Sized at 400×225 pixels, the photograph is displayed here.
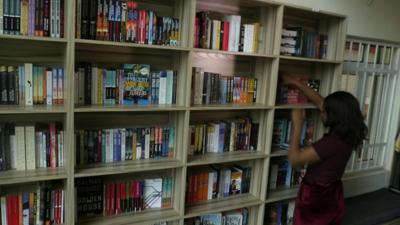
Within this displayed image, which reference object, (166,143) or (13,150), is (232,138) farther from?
(13,150)

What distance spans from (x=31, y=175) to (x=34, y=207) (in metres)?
0.24

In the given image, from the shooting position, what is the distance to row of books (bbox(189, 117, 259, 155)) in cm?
239

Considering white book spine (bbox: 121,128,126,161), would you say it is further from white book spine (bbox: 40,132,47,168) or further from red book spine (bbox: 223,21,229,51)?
red book spine (bbox: 223,21,229,51)

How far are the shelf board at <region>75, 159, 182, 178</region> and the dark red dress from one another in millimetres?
886

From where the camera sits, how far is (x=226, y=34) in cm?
233

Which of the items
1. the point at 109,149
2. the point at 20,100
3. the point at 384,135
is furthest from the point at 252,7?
the point at 384,135

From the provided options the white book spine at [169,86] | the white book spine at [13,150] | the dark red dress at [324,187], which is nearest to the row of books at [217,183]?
the dark red dress at [324,187]

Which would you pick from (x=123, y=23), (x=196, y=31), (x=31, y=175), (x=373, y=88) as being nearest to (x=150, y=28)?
(x=123, y=23)

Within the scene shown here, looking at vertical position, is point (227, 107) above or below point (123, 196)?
above

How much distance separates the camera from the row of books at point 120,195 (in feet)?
6.77

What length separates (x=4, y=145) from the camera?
5.91ft

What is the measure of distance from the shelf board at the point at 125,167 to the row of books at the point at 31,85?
422mm

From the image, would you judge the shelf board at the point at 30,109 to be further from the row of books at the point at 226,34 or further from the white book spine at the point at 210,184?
the white book spine at the point at 210,184

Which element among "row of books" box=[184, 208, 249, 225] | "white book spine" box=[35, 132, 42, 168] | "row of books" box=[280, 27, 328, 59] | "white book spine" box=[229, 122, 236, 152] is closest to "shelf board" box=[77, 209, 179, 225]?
"row of books" box=[184, 208, 249, 225]
